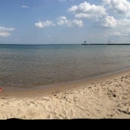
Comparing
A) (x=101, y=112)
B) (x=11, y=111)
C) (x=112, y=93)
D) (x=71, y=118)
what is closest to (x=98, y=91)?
(x=112, y=93)

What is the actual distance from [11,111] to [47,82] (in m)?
6.34

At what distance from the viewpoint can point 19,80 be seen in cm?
1312

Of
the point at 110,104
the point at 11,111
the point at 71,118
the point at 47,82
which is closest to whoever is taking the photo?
the point at 71,118

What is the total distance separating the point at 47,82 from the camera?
12.6 metres
